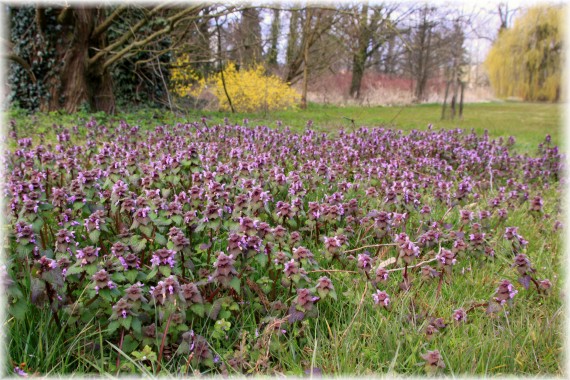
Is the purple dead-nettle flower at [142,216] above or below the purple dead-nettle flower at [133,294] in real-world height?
above

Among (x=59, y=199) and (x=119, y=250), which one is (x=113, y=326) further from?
(x=59, y=199)

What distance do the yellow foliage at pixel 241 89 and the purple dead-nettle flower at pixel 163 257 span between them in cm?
1271

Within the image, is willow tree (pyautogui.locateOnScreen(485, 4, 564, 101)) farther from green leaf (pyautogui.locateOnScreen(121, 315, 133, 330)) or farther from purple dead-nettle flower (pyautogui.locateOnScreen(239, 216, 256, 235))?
green leaf (pyautogui.locateOnScreen(121, 315, 133, 330))

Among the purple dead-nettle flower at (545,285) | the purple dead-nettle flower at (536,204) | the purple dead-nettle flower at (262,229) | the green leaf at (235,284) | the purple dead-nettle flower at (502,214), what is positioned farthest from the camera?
the purple dead-nettle flower at (536,204)

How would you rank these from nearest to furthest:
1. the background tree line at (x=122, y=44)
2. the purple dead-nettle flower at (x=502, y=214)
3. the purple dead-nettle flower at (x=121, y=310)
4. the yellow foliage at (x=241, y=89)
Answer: the purple dead-nettle flower at (x=121, y=310)
the purple dead-nettle flower at (x=502, y=214)
the background tree line at (x=122, y=44)
the yellow foliage at (x=241, y=89)

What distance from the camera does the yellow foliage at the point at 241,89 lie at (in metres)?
15.1

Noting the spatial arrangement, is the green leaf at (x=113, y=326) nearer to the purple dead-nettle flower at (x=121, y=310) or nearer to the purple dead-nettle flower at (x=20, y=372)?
the purple dead-nettle flower at (x=121, y=310)

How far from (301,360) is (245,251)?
54 centimetres

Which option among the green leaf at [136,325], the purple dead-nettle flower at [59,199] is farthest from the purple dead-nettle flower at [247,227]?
the purple dead-nettle flower at [59,199]

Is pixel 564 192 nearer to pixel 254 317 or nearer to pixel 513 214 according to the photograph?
pixel 513 214

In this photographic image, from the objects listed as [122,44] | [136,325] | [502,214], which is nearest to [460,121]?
[122,44]

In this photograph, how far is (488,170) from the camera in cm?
552

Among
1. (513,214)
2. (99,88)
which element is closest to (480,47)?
(99,88)

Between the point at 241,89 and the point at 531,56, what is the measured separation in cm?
1539
